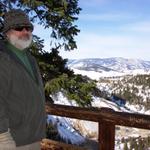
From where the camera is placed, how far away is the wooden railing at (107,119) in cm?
484

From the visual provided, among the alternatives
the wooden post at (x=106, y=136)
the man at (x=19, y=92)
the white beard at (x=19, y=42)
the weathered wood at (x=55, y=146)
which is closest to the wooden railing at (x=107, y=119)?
Result: the wooden post at (x=106, y=136)

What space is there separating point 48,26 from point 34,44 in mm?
856

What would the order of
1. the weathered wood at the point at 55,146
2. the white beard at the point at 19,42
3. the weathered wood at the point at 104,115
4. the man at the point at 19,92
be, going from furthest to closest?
the weathered wood at the point at 55,146 < the weathered wood at the point at 104,115 < the white beard at the point at 19,42 < the man at the point at 19,92

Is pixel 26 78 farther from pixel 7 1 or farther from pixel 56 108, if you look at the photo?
pixel 7 1

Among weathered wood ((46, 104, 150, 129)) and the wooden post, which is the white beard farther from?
the wooden post

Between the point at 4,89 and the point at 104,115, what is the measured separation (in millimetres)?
2326

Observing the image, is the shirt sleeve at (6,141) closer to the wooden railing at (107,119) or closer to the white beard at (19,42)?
the white beard at (19,42)

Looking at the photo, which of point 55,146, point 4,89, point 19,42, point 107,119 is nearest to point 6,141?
point 4,89

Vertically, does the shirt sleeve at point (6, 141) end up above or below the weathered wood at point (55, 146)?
above

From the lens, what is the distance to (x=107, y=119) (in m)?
5.33

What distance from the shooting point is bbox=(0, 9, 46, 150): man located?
3254 mm

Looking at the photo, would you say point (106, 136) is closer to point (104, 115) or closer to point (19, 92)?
point (104, 115)

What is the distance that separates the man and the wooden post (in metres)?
1.95

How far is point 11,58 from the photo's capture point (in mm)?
3330
